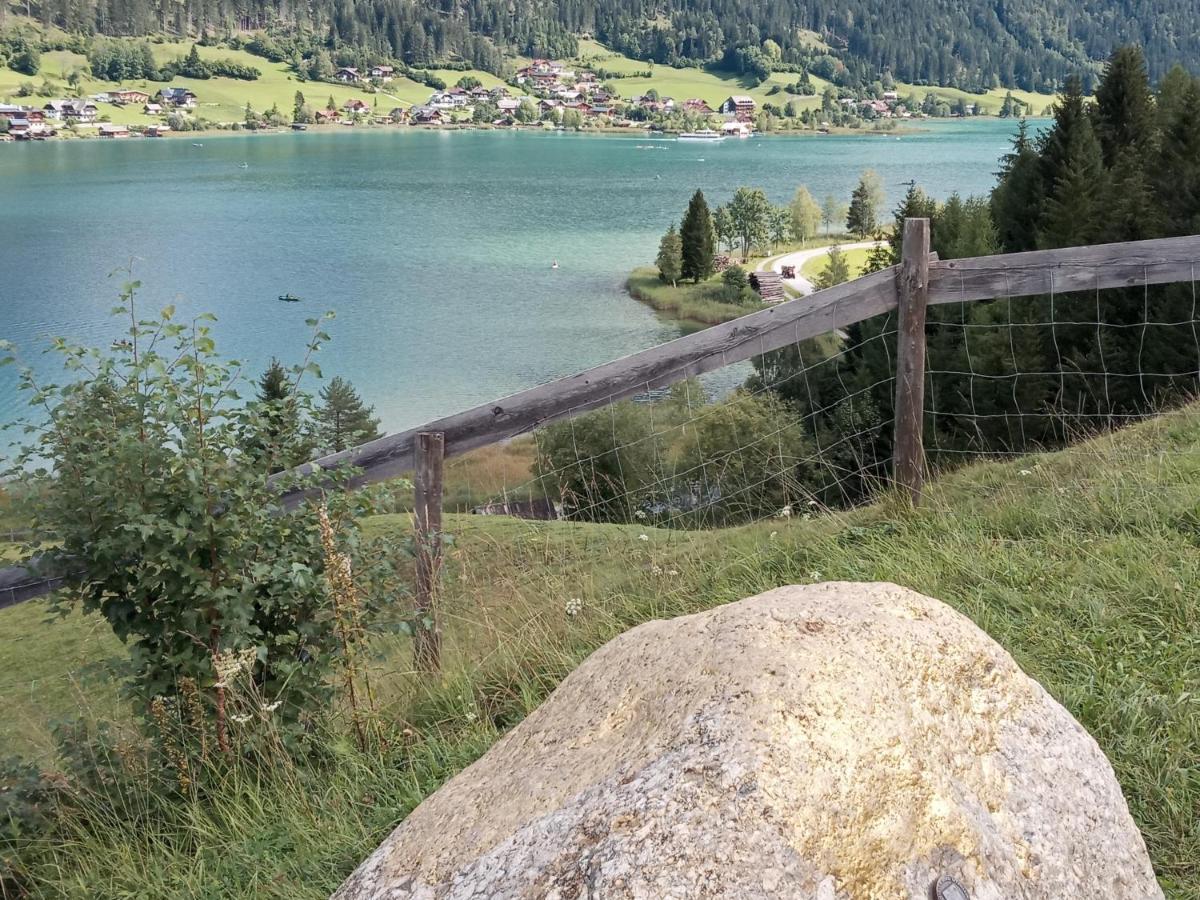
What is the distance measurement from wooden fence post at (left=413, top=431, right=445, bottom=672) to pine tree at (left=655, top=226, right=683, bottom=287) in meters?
76.7

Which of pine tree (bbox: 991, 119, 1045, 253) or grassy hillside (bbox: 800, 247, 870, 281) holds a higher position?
pine tree (bbox: 991, 119, 1045, 253)

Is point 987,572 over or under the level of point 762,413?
over

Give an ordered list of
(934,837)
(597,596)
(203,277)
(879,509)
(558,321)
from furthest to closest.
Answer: (203,277) → (558,321) → (879,509) → (597,596) → (934,837)

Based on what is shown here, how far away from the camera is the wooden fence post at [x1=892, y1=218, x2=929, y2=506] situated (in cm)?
544

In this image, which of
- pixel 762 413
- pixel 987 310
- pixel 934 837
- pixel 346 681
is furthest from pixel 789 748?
pixel 987 310

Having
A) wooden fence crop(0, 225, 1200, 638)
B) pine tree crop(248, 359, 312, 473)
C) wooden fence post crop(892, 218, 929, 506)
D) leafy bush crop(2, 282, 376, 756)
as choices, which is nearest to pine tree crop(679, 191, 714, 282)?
wooden fence crop(0, 225, 1200, 638)

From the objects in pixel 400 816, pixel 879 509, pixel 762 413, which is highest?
pixel 879 509

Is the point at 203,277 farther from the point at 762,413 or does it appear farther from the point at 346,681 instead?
the point at 346,681

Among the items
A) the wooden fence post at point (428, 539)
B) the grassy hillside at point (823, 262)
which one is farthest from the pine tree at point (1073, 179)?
the grassy hillside at point (823, 262)

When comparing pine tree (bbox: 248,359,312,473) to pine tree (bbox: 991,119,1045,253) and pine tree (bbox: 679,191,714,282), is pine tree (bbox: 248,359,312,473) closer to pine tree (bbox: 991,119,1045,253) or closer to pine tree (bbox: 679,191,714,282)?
pine tree (bbox: 991,119,1045,253)

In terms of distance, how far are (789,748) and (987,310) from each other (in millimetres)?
37351

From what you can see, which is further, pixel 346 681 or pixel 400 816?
pixel 346 681

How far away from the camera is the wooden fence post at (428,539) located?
4559 mm

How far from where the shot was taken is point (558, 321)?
67.3 m
